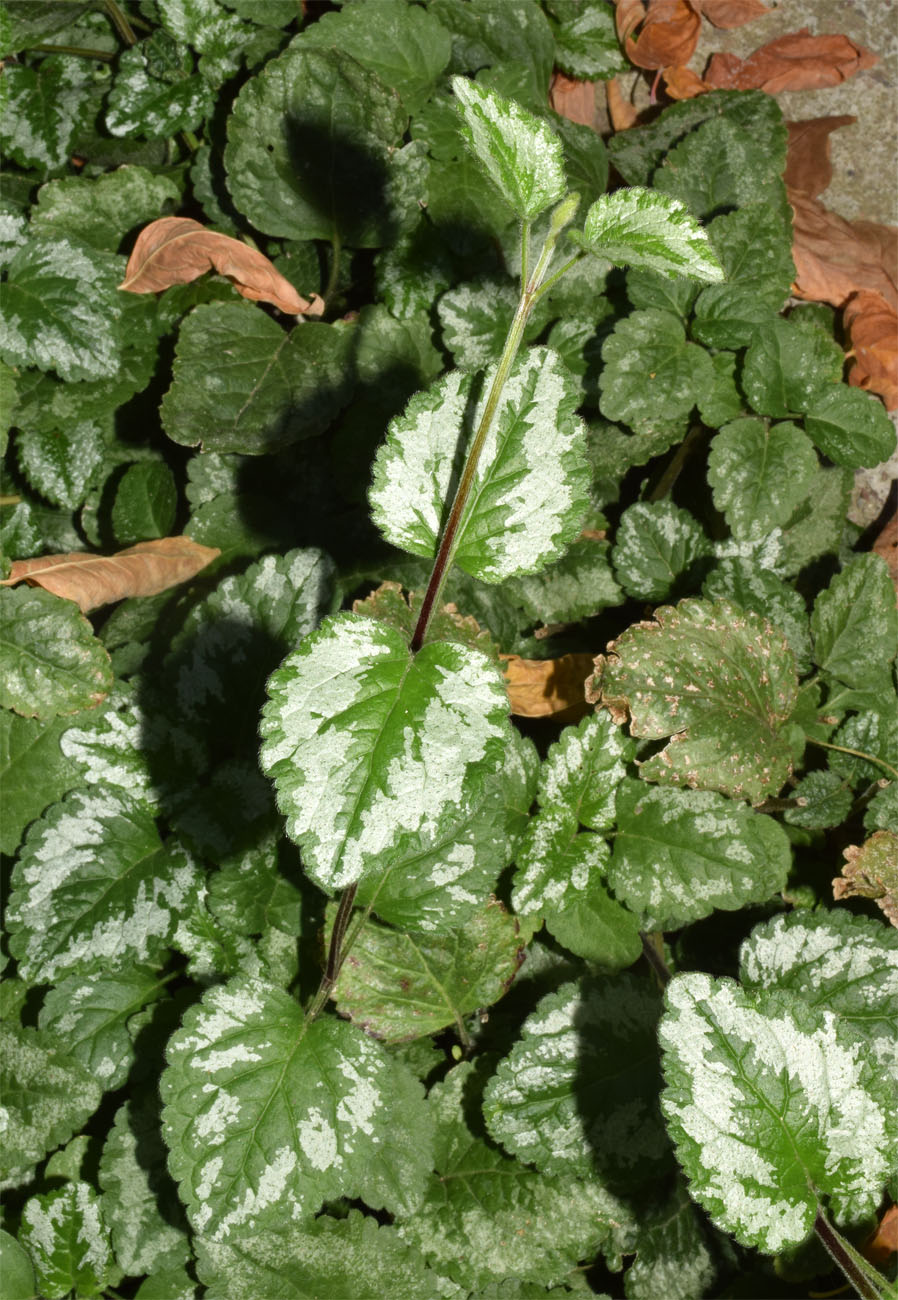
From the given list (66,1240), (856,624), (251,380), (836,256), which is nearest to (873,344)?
(836,256)

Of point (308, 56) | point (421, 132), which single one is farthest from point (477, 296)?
point (308, 56)

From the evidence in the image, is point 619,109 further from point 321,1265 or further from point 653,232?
point 321,1265

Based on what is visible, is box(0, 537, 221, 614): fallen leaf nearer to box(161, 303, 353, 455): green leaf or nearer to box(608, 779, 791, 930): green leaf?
box(161, 303, 353, 455): green leaf

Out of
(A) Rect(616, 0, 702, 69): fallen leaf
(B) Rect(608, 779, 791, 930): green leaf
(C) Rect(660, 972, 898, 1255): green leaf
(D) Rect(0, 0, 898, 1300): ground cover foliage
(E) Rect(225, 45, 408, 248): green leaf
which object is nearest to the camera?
(C) Rect(660, 972, 898, 1255): green leaf

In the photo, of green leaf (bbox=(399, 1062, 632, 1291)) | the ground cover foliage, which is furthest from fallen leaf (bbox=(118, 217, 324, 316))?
green leaf (bbox=(399, 1062, 632, 1291))

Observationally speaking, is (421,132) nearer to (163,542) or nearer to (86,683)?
(163,542)
